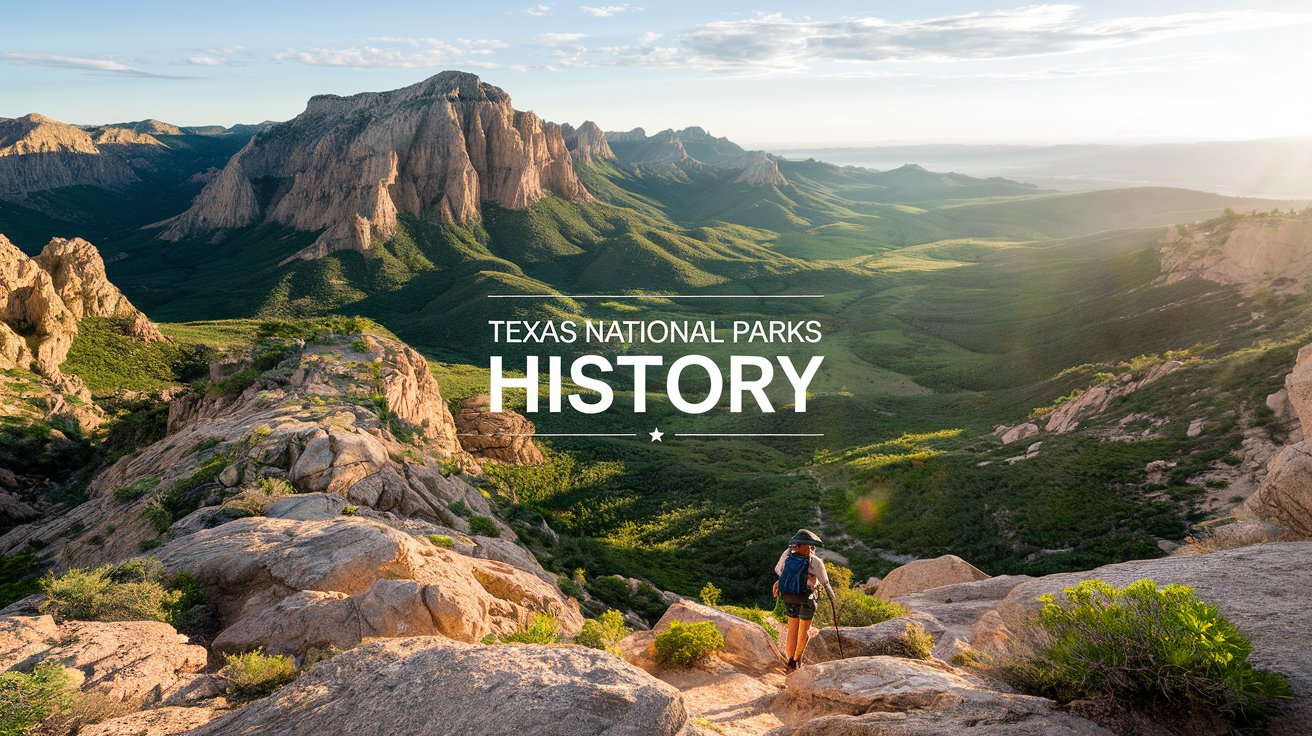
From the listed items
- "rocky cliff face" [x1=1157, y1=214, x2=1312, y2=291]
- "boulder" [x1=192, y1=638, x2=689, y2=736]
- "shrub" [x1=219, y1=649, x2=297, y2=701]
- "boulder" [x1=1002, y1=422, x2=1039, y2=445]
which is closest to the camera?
"boulder" [x1=192, y1=638, x2=689, y2=736]

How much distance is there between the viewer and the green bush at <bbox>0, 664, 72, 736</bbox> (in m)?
8.02

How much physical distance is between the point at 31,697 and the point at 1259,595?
19202 mm

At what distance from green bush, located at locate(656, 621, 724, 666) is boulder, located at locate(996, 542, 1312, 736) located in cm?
658

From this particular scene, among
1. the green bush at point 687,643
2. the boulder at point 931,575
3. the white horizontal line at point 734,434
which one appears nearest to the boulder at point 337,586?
the green bush at point 687,643

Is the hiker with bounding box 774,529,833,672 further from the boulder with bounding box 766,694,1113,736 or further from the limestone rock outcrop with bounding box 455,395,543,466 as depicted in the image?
the limestone rock outcrop with bounding box 455,395,543,466

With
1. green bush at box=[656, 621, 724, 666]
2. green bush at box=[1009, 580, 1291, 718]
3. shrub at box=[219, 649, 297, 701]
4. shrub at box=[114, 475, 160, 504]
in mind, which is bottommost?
green bush at box=[656, 621, 724, 666]

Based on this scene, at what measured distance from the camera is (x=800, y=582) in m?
14.2

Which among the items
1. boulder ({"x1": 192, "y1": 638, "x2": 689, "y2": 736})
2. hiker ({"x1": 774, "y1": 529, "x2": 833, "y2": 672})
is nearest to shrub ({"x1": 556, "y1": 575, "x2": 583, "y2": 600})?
hiker ({"x1": 774, "y1": 529, "x2": 833, "y2": 672})

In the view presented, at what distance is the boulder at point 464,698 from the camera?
7.78m

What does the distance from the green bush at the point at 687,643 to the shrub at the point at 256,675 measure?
8108 millimetres

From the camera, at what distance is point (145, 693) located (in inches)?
377

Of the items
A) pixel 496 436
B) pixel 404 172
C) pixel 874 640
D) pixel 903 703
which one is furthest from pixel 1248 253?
pixel 404 172

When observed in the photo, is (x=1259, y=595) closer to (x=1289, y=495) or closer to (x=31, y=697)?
(x=1289, y=495)

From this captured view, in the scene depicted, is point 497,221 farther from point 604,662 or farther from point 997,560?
point 604,662
